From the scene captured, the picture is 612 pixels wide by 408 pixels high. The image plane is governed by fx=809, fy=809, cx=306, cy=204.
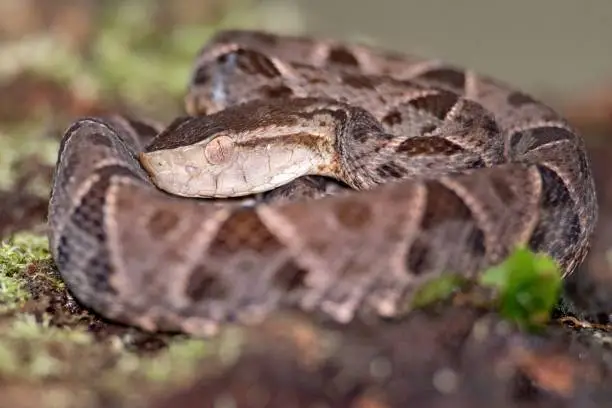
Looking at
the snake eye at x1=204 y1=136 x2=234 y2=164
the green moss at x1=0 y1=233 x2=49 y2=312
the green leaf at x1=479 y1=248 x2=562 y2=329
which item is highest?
Answer: the snake eye at x1=204 y1=136 x2=234 y2=164

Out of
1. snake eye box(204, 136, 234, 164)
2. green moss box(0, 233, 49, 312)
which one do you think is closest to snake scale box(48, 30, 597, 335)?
snake eye box(204, 136, 234, 164)

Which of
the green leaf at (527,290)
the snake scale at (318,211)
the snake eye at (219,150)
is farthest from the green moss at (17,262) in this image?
the green leaf at (527,290)

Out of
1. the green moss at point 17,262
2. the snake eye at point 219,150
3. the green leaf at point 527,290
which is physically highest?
the snake eye at point 219,150

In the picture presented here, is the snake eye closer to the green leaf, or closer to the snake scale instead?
the snake scale

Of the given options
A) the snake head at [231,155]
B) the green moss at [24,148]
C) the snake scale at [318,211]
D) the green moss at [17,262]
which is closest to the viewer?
the snake scale at [318,211]

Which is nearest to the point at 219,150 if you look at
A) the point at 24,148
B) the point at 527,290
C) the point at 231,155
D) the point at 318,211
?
the point at 231,155

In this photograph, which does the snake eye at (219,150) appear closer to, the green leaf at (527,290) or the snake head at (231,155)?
the snake head at (231,155)

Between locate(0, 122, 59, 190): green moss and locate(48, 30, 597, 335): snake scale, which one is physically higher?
locate(48, 30, 597, 335): snake scale

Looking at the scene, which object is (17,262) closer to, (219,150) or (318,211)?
(219,150)
